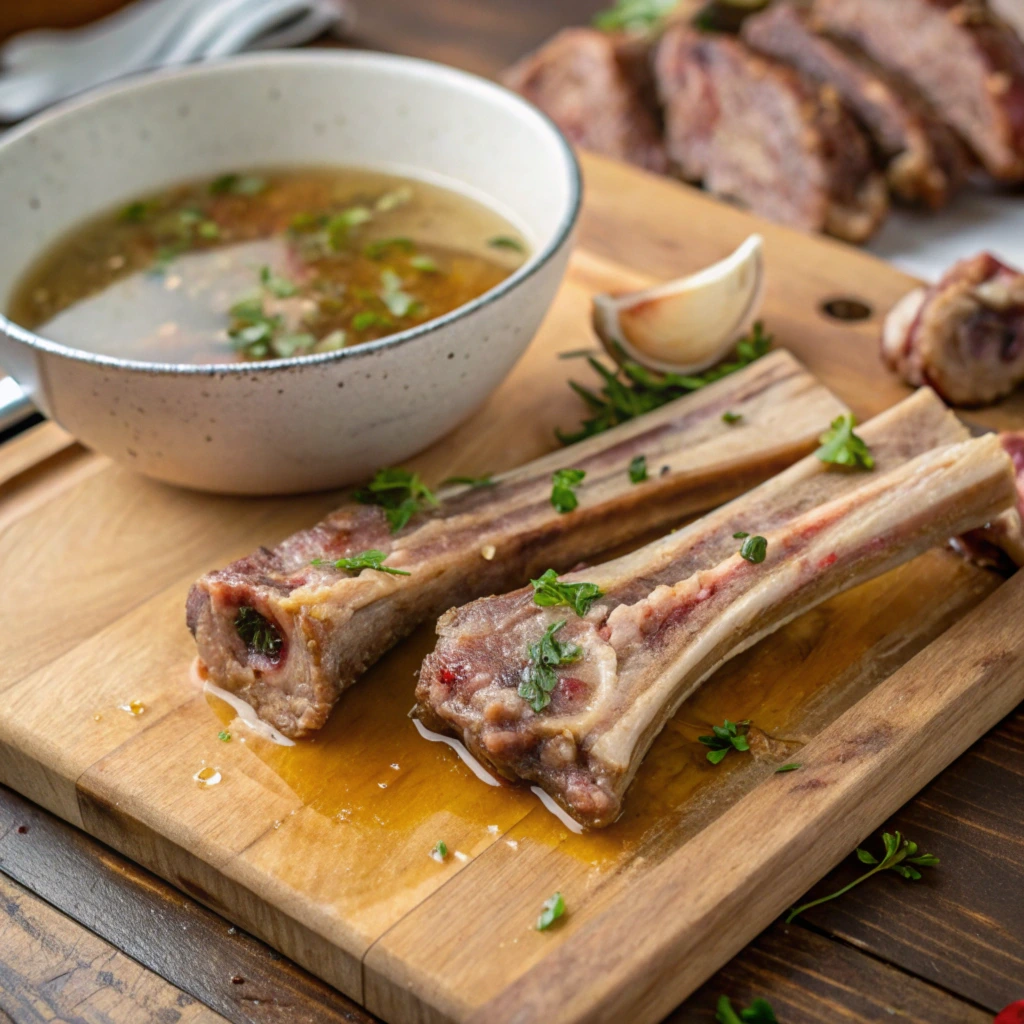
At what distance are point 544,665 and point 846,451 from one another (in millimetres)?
880

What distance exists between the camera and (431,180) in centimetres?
367

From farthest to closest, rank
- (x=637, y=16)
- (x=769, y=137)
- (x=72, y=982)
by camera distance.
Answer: (x=637, y=16), (x=769, y=137), (x=72, y=982)

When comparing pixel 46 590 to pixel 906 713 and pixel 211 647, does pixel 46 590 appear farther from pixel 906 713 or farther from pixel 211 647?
pixel 906 713

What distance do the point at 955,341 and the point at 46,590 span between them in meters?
2.19

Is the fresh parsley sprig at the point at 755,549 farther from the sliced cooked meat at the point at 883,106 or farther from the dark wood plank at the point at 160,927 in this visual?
the sliced cooked meat at the point at 883,106

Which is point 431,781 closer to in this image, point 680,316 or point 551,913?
point 551,913

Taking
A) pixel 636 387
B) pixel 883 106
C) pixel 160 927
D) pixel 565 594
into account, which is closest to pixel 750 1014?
pixel 565 594

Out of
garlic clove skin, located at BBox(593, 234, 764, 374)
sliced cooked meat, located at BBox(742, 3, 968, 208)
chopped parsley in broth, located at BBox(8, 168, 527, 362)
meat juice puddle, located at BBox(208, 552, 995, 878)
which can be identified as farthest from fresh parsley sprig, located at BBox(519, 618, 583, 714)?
sliced cooked meat, located at BBox(742, 3, 968, 208)

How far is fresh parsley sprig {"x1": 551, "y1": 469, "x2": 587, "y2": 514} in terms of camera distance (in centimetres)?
274

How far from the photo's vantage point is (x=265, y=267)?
3.22 m

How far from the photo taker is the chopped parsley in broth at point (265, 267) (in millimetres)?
3023

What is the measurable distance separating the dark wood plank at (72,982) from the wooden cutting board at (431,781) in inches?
4.4

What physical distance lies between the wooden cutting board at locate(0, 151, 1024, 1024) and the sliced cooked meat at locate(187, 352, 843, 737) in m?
0.12

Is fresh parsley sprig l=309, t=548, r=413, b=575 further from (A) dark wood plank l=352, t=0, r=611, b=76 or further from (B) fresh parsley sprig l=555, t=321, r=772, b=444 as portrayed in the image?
(A) dark wood plank l=352, t=0, r=611, b=76
